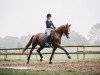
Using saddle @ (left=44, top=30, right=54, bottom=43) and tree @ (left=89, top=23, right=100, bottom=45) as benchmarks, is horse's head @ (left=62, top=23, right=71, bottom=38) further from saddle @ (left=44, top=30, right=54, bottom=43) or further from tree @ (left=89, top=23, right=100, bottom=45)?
tree @ (left=89, top=23, right=100, bottom=45)

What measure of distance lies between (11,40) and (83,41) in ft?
173

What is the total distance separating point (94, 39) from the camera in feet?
428

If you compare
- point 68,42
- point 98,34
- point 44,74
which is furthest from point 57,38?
point 98,34

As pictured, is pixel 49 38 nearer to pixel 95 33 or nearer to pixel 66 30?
pixel 66 30

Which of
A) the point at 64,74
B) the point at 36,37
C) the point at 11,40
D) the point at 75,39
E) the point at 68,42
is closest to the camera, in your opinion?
the point at 64,74

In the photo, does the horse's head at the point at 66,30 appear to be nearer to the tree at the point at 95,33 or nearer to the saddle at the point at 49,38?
the saddle at the point at 49,38

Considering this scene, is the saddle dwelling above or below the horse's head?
below

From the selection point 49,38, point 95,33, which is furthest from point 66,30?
point 95,33

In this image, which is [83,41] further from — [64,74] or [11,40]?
[64,74]

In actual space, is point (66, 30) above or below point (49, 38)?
above

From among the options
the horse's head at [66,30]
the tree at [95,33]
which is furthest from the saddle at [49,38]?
the tree at [95,33]

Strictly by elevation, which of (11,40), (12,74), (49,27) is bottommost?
(11,40)

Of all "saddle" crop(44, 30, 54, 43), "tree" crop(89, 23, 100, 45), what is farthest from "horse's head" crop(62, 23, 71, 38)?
"tree" crop(89, 23, 100, 45)

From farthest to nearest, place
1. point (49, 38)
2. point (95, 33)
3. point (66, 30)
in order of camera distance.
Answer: point (95, 33), point (49, 38), point (66, 30)
